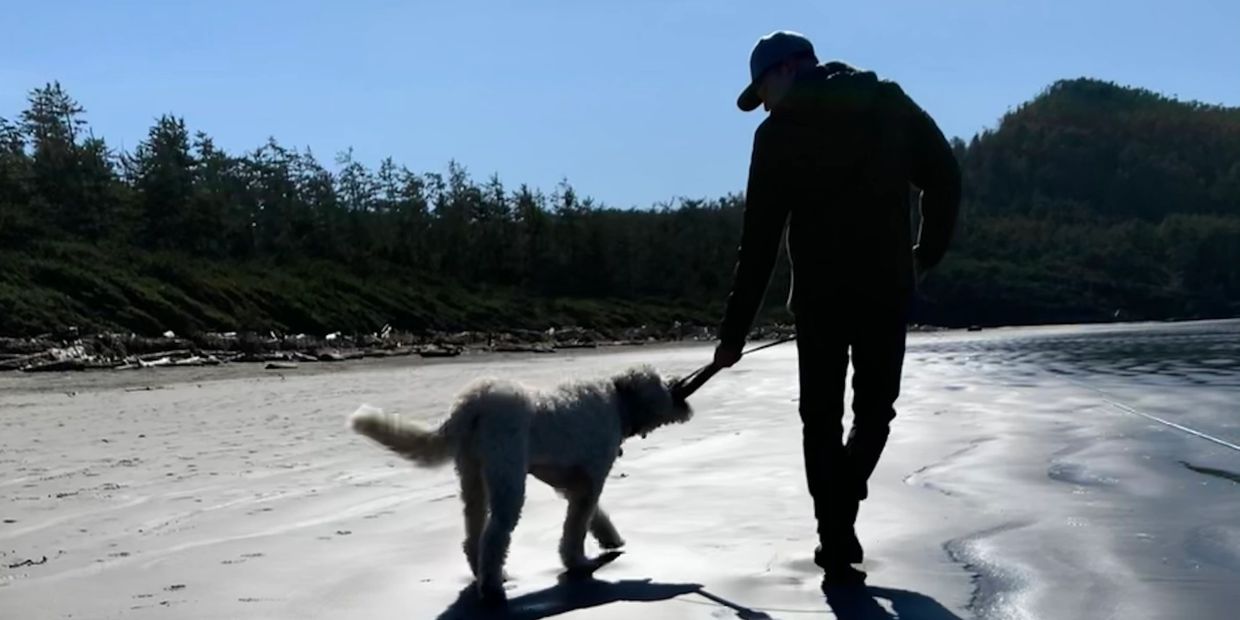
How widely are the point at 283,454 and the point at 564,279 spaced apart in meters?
59.0

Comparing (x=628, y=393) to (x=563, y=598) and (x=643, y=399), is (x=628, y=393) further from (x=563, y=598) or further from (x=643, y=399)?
(x=563, y=598)

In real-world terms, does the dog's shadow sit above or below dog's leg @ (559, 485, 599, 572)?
below

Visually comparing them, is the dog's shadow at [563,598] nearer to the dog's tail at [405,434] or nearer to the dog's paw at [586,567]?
the dog's paw at [586,567]

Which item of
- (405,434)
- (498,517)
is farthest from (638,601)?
(405,434)

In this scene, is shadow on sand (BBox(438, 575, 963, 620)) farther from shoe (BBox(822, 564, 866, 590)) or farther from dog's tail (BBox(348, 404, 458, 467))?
dog's tail (BBox(348, 404, 458, 467))

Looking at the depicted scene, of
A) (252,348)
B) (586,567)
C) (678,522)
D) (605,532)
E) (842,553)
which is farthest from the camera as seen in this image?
(252,348)

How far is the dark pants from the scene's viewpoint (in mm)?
5348

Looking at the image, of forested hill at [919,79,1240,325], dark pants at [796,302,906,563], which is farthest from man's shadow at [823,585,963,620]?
forested hill at [919,79,1240,325]

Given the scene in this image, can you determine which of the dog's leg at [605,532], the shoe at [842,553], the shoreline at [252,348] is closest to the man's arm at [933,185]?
the shoe at [842,553]

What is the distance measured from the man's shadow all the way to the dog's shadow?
1.93ft

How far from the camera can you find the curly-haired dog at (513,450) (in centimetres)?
548

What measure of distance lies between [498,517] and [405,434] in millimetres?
615

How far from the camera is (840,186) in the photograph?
5.33 metres

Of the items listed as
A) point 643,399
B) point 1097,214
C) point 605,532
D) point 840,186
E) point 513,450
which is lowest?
point 605,532
